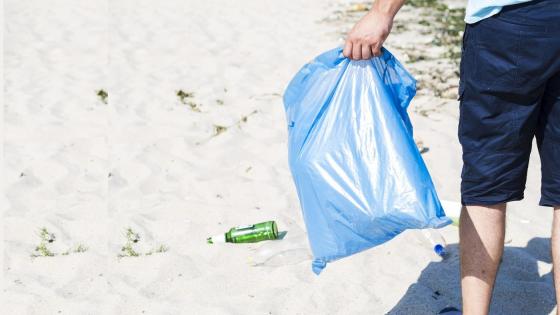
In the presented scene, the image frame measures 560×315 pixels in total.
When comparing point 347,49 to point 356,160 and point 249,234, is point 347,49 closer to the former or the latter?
point 356,160

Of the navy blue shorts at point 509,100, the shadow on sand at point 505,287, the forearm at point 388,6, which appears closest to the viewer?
the navy blue shorts at point 509,100

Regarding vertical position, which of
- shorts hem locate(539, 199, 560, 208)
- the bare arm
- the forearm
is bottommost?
shorts hem locate(539, 199, 560, 208)

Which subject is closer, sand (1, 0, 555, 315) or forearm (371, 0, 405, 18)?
forearm (371, 0, 405, 18)

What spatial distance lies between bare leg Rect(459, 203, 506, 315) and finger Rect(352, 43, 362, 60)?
0.54m

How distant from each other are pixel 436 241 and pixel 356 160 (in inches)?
39.8

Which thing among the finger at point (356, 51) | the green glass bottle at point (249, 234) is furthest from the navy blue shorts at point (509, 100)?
the green glass bottle at point (249, 234)

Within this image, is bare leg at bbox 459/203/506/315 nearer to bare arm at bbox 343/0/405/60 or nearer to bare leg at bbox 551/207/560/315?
bare leg at bbox 551/207/560/315

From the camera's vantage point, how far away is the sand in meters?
2.77

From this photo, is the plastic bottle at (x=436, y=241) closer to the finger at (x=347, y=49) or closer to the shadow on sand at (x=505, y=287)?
the shadow on sand at (x=505, y=287)

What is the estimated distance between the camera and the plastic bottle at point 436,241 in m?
3.02

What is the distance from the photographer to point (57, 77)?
202 inches

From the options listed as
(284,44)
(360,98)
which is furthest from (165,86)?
(360,98)

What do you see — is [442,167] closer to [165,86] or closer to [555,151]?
[555,151]

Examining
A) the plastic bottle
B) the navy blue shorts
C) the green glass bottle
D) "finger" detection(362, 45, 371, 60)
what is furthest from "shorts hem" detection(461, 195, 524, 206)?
the green glass bottle
